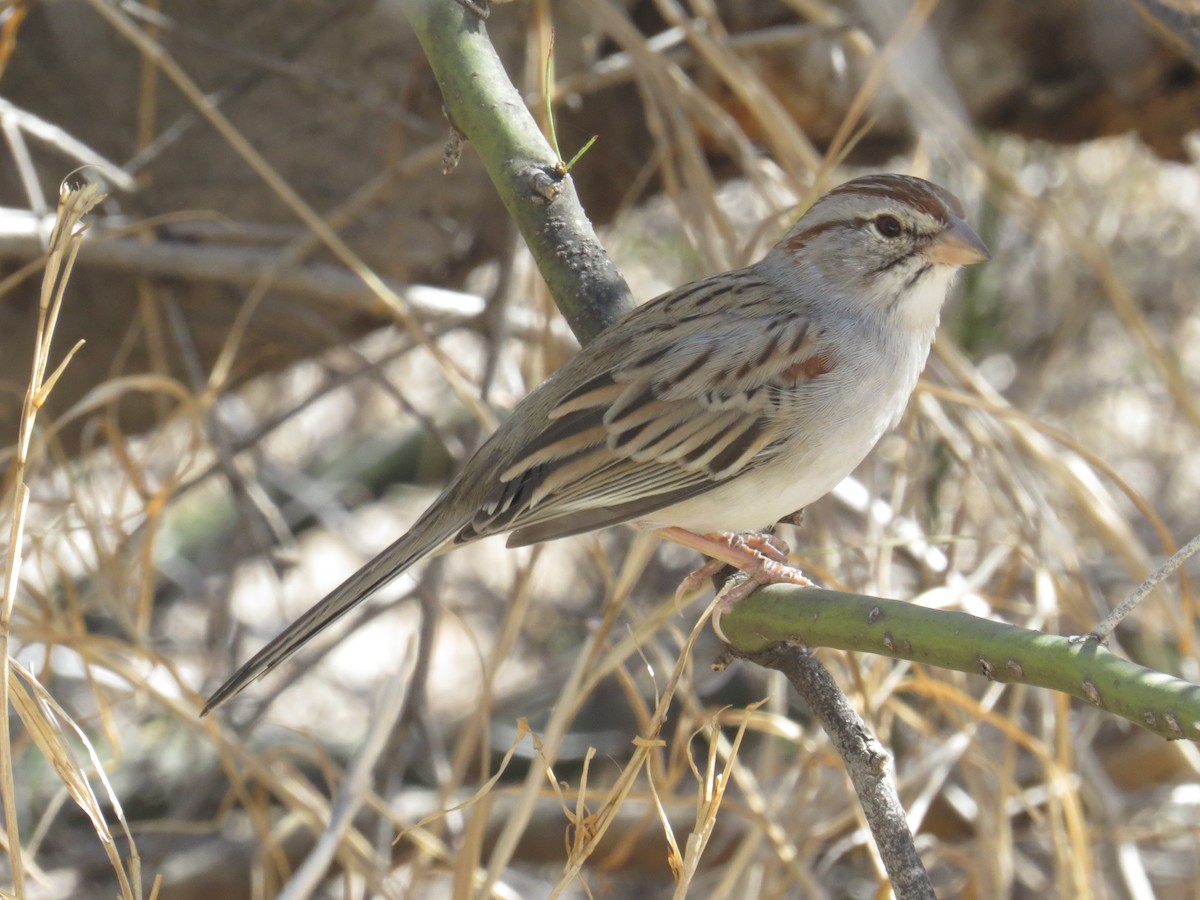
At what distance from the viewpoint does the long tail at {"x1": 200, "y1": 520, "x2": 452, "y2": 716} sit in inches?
71.8

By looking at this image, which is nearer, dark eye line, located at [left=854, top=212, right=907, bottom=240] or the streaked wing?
the streaked wing

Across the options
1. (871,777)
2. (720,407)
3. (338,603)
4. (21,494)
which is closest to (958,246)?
(720,407)

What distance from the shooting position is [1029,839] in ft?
11.9

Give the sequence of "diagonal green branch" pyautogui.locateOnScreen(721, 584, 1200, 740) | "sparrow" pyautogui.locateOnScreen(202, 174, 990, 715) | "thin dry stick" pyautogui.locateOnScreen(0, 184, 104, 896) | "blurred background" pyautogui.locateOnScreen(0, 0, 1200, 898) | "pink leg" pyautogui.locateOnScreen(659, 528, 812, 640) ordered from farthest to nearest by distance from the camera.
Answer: "blurred background" pyautogui.locateOnScreen(0, 0, 1200, 898) < "sparrow" pyautogui.locateOnScreen(202, 174, 990, 715) < "pink leg" pyautogui.locateOnScreen(659, 528, 812, 640) < "thin dry stick" pyautogui.locateOnScreen(0, 184, 104, 896) < "diagonal green branch" pyautogui.locateOnScreen(721, 584, 1200, 740)

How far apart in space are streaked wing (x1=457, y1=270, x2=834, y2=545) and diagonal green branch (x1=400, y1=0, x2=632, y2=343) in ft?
0.78

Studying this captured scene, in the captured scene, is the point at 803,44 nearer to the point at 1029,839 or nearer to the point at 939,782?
the point at 939,782

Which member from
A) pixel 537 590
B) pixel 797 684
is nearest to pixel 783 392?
pixel 797 684

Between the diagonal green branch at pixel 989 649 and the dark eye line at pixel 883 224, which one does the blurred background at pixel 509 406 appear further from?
the diagonal green branch at pixel 989 649

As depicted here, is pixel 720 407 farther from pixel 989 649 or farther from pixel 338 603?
pixel 989 649

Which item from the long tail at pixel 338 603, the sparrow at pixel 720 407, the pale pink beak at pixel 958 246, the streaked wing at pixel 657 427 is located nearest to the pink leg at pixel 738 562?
the sparrow at pixel 720 407

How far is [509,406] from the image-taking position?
3234 millimetres

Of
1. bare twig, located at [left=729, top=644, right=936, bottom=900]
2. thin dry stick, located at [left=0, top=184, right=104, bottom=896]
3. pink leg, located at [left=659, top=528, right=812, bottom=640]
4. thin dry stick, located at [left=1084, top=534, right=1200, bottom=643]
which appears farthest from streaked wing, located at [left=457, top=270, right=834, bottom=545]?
thin dry stick, located at [left=1084, top=534, right=1200, bottom=643]

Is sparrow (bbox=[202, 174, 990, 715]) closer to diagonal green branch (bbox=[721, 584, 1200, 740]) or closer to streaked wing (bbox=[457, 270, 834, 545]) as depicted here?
streaked wing (bbox=[457, 270, 834, 545])

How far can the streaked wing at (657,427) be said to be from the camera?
2178mm
